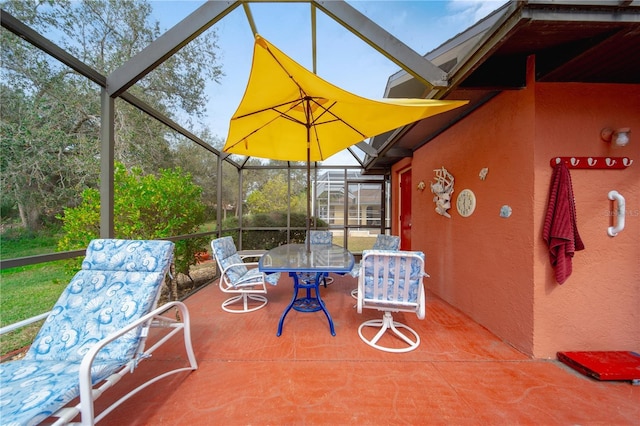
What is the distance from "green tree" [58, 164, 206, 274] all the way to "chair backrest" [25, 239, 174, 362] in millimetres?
1770

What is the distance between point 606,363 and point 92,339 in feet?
13.6

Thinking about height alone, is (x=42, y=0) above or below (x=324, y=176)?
above

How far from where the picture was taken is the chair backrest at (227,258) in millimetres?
3045

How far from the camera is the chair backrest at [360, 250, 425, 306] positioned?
213 cm

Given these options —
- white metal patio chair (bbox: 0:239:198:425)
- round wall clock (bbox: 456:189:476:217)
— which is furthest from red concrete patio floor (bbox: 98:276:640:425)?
round wall clock (bbox: 456:189:476:217)

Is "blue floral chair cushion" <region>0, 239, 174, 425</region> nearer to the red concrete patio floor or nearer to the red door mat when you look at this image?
the red concrete patio floor

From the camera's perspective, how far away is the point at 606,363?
76.6 inches

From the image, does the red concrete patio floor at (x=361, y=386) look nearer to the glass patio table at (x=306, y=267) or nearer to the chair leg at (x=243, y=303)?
the glass patio table at (x=306, y=267)

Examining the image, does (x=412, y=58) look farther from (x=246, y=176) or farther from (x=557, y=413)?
(x=246, y=176)

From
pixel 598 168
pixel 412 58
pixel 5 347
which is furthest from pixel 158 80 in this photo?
pixel 598 168

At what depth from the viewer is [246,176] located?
19.7ft

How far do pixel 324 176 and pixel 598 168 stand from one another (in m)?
4.88

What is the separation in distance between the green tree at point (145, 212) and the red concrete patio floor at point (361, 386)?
6.45 ft

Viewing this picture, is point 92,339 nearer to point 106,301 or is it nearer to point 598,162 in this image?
point 106,301
